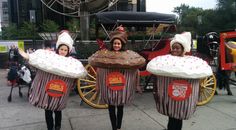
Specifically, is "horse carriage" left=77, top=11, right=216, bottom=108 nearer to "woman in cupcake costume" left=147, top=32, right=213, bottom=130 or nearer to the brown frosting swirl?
the brown frosting swirl

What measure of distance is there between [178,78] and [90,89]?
112 inches

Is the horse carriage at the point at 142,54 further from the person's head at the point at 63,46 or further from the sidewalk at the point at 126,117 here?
the person's head at the point at 63,46

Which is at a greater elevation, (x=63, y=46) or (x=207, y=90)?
(x=63, y=46)

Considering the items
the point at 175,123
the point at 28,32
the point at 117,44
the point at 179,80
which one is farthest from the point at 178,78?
the point at 28,32

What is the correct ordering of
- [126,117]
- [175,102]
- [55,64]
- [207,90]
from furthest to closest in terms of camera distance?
[207,90]
[126,117]
[55,64]
[175,102]

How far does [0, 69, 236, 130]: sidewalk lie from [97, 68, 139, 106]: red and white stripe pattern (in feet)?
2.74

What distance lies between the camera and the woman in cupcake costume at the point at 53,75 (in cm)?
394

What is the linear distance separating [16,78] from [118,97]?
3.54m

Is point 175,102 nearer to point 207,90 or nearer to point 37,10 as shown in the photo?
point 207,90

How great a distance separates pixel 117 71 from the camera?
4133mm

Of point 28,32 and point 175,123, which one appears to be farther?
point 28,32

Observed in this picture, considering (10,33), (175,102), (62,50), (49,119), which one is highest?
(10,33)

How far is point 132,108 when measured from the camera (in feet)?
19.8

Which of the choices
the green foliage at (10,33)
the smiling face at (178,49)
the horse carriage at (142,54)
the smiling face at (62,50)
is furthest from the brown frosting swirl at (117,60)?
the green foliage at (10,33)
